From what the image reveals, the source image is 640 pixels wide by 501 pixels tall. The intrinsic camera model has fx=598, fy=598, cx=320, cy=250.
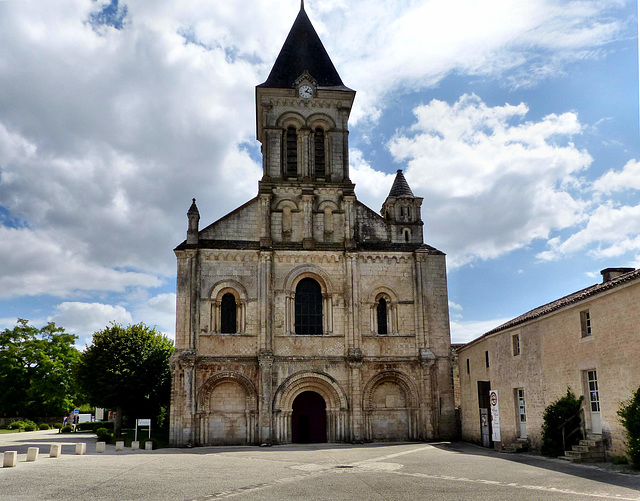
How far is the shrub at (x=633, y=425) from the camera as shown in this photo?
1752cm

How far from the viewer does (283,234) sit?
35.8 metres


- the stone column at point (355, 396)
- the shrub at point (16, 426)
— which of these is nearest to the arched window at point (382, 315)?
the stone column at point (355, 396)

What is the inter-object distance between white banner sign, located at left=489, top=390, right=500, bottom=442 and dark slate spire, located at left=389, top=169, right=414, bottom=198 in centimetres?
1383

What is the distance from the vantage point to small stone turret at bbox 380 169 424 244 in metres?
36.8

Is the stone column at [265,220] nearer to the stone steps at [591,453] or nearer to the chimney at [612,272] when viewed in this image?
the chimney at [612,272]

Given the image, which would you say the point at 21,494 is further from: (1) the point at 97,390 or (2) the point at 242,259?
(1) the point at 97,390

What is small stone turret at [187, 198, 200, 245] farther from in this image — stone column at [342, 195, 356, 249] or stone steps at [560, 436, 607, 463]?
stone steps at [560, 436, 607, 463]

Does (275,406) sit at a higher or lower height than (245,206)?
lower

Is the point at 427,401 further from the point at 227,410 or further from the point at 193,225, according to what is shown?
the point at 193,225

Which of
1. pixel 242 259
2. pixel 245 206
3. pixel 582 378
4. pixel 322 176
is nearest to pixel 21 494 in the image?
pixel 582 378

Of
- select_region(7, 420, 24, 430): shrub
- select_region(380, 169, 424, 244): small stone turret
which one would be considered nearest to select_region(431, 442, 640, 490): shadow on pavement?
select_region(380, 169, 424, 244): small stone turret

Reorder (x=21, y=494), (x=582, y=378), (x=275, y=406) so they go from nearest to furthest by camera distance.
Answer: (x=21, y=494), (x=582, y=378), (x=275, y=406)

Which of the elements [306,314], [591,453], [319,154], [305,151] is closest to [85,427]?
[306,314]

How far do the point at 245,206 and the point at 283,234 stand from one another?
2.82m
